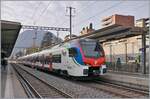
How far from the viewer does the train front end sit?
70.2ft

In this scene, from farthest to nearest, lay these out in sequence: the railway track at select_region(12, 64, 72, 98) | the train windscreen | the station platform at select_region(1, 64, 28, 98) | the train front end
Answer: the train windscreen → the train front end → the railway track at select_region(12, 64, 72, 98) → the station platform at select_region(1, 64, 28, 98)

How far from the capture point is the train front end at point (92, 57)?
21.4 metres

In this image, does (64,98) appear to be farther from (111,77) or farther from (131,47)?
(131,47)

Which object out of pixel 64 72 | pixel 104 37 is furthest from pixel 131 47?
pixel 64 72

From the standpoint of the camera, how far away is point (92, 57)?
21.6m

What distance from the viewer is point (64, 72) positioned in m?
24.4

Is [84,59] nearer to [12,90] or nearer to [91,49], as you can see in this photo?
[91,49]

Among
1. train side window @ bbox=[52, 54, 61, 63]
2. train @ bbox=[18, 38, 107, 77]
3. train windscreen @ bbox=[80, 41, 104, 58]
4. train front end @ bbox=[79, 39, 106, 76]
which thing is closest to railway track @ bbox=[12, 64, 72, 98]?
train @ bbox=[18, 38, 107, 77]

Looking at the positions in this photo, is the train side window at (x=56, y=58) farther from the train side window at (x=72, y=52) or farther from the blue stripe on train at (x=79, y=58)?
the blue stripe on train at (x=79, y=58)

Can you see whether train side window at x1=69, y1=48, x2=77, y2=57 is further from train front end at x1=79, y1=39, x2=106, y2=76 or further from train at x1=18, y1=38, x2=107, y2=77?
train front end at x1=79, y1=39, x2=106, y2=76

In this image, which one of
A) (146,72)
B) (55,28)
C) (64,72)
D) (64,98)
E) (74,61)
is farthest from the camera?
(55,28)

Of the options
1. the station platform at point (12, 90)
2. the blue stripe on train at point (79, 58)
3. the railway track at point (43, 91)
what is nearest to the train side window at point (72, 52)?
the blue stripe on train at point (79, 58)

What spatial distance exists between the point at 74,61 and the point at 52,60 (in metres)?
8.37

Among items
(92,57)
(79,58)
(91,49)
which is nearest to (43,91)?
(79,58)
